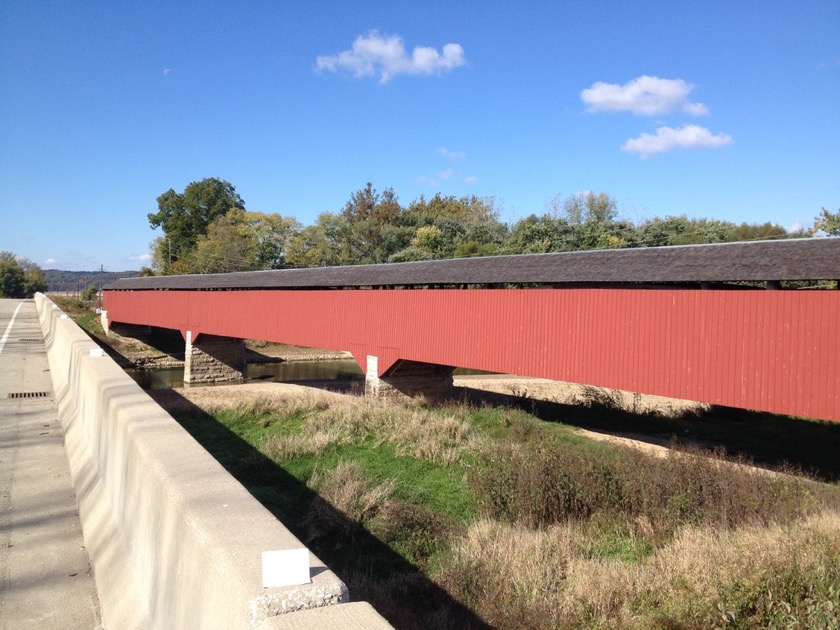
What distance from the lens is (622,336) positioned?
10.9m

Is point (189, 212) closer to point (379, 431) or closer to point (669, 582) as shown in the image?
point (379, 431)

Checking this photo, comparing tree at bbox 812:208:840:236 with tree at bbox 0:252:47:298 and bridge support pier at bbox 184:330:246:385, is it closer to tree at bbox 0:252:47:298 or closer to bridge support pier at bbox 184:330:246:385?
bridge support pier at bbox 184:330:246:385

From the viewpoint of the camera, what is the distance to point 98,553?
15.6 feet

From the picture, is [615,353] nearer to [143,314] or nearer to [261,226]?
[143,314]

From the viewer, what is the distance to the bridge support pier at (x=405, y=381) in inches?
644

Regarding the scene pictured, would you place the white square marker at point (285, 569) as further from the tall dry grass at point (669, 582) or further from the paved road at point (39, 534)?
the tall dry grass at point (669, 582)

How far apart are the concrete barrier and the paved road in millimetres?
129

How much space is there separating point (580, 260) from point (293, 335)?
9.90 metres

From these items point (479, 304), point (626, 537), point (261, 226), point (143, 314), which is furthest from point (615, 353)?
point (261, 226)

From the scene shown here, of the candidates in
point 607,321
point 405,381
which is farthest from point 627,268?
point 405,381

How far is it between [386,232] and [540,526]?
4311cm

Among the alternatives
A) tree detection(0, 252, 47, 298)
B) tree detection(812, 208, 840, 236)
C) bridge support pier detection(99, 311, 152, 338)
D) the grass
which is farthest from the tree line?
tree detection(0, 252, 47, 298)

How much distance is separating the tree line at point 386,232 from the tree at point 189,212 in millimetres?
107

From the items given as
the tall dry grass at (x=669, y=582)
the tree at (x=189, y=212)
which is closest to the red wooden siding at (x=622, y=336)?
the tall dry grass at (x=669, y=582)
